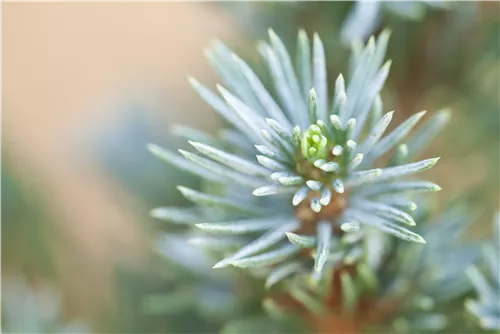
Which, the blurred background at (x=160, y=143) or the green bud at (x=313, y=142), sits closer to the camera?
the green bud at (x=313, y=142)

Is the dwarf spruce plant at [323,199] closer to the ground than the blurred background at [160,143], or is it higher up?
closer to the ground

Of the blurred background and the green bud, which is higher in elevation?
the blurred background

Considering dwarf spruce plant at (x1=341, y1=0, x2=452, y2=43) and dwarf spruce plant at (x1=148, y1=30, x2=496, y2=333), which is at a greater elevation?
dwarf spruce plant at (x1=341, y1=0, x2=452, y2=43)

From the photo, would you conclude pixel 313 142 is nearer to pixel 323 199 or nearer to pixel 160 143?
pixel 323 199

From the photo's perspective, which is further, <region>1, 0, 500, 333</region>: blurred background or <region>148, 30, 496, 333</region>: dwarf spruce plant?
<region>1, 0, 500, 333</region>: blurred background

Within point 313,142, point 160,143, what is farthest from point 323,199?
point 160,143

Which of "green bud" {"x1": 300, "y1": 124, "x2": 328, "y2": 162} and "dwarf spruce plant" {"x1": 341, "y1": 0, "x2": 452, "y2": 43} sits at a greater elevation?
"dwarf spruce plant" {"x1": 341, "y1": 0, "x2": 452, "y2": 43}

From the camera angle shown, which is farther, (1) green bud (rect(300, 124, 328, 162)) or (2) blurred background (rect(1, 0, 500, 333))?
(2) blurred background (rect(1, 0, 500, 333))

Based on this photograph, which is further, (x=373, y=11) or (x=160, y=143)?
(x=160, y=143)
